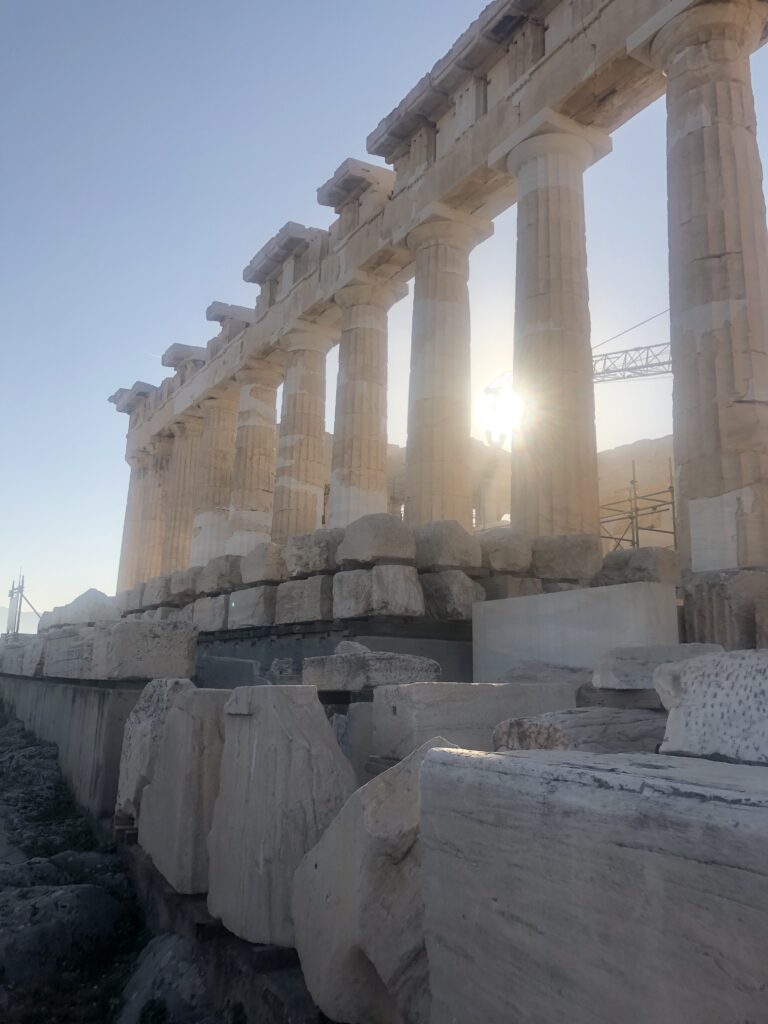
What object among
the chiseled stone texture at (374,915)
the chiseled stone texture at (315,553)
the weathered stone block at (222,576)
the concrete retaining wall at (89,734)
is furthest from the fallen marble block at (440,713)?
the weathered stone block at (222,576)

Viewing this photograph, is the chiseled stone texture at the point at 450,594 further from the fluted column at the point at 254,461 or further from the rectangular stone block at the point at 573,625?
the fluted column at the point at 254,461

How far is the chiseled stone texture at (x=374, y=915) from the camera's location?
234cm

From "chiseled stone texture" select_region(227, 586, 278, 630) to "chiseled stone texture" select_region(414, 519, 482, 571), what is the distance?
1.99 m

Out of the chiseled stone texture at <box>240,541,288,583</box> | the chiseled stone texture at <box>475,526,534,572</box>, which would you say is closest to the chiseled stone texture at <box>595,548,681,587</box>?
the chiseled stone texture at <box>475,526,534,572</box>

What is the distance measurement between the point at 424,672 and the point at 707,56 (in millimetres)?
7210

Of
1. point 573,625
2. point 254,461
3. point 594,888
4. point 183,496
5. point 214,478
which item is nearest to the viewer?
point 594,888

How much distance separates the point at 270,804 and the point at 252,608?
20.9 feet

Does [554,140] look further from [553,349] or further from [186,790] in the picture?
[186,790]

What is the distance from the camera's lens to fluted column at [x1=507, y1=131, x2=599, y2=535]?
31.1 ft

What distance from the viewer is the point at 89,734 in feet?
19.5

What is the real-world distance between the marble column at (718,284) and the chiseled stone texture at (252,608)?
447 centimetres

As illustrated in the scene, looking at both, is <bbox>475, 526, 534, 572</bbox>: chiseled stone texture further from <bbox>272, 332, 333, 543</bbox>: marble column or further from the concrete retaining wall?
<bbox>272, 332, 333, 543</bbox>: marble column

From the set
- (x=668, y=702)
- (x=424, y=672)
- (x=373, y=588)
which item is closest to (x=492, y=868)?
(x=668, y=702)

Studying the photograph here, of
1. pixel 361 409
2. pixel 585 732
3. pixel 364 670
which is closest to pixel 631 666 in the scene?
pixel 585 732
